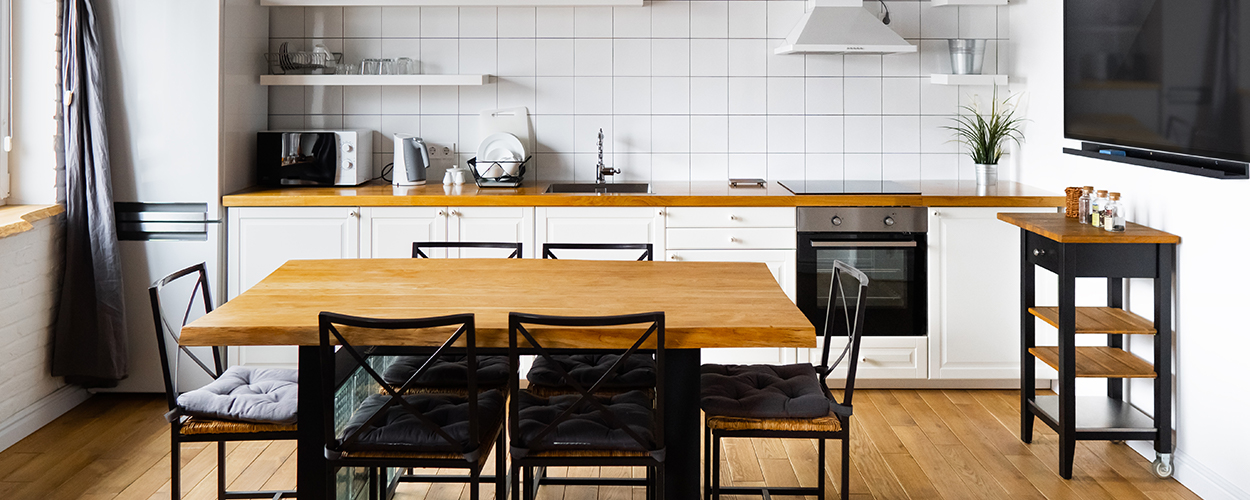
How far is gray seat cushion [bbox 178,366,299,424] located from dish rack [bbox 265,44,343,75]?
221cm

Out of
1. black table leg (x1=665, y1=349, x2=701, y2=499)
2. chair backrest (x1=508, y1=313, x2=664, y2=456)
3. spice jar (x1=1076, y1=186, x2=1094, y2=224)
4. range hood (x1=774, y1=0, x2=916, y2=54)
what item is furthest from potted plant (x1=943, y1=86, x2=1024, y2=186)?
chair backrest (x1=508, y1=313, x2=664, y2=456)

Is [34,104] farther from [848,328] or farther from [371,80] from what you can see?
[848,328]

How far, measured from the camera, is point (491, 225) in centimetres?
402

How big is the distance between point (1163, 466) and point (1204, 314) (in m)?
0.52

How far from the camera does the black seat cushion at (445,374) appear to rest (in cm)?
264

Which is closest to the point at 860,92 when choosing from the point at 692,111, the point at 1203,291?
the point at 692,111

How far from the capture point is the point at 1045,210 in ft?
13.0

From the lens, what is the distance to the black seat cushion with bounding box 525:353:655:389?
2654 mm

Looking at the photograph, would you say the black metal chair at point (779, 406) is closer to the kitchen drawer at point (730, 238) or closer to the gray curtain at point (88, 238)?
the kitchen drawer at point (730, 238)

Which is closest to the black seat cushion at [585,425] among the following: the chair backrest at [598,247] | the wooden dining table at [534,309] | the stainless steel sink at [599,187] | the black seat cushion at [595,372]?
the wooden dining table at [534,309]

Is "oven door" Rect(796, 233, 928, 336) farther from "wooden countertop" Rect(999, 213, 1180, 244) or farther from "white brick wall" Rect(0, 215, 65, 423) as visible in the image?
"white brick wall" Rect(0, 215, 65, 423)

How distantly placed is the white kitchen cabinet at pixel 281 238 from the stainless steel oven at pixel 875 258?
1.88 meters

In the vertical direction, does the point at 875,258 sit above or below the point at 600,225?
below

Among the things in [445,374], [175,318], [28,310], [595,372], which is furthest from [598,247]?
[28,310]
